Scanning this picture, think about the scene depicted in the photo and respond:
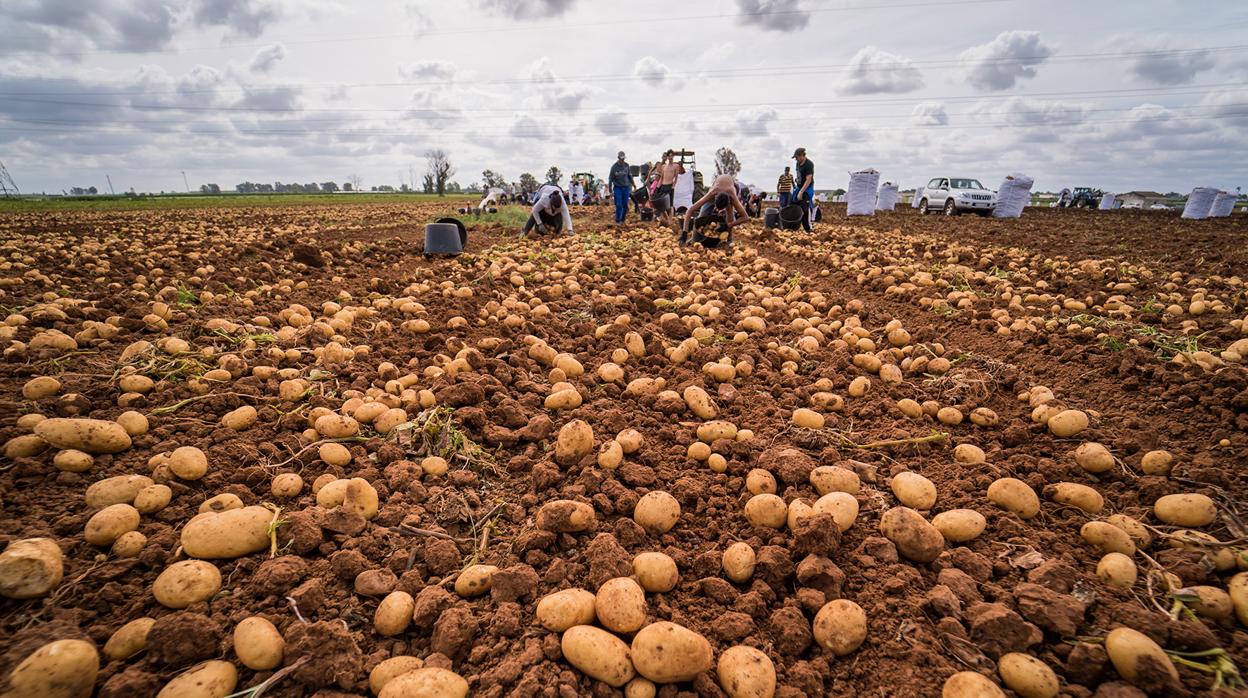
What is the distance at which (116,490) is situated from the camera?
188 centimetres

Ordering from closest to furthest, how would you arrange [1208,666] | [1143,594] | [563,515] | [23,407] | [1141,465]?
[1208,666] < [1143,594] < [563,515] < [1141,465] < [23,407]

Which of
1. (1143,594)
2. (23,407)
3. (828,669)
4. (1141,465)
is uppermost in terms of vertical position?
(23,407)

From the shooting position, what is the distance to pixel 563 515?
1.86 metres

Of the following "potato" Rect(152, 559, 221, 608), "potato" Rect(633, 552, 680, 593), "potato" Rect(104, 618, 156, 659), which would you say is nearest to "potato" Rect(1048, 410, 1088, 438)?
"potato" Rect(633, 552, 680, 593)

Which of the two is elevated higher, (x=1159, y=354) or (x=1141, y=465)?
(x=1159, y=354)

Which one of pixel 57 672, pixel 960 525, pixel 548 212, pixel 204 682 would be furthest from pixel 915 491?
pixel 548 212

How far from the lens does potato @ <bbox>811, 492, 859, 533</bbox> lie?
1860 mm

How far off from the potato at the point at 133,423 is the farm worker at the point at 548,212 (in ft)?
27.7

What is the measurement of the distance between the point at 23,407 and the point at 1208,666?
4573mm

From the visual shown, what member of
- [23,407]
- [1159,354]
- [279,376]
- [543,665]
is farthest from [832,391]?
[23,407]

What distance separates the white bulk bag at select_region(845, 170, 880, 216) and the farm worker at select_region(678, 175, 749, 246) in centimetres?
1318

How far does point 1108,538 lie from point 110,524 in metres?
3.53

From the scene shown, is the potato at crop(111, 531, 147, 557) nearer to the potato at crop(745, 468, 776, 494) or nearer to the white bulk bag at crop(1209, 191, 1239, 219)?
the potato at crop(745, 468, 776, 494)

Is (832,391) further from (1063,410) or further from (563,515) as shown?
(563,515)
